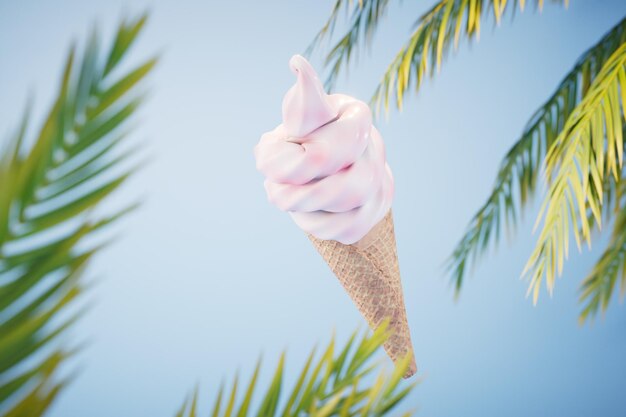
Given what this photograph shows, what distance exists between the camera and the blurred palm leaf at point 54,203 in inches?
11.3

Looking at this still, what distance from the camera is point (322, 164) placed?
1132mm

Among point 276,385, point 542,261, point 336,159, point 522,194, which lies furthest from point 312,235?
point 522,194

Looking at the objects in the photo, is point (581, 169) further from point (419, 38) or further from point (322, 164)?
point (419, 38)

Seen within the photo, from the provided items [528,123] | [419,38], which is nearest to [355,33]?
[419,38]

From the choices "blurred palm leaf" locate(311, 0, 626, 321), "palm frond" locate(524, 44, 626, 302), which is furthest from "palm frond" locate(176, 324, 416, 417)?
"blurred palm leaf" locate(311, 0, 626, 321)

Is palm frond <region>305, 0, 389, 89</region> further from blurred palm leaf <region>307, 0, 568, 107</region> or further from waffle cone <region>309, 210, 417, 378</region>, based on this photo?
waffle cone <region>309, 210, 417, 378</region>

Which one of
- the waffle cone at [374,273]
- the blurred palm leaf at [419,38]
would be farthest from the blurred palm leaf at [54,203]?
the blurred palm leaf at [419,38]

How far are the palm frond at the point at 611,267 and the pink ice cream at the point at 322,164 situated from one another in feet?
2.97

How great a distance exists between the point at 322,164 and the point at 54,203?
2.81 feet

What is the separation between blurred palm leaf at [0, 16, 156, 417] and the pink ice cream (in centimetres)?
82

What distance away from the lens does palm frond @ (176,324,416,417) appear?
435 mm

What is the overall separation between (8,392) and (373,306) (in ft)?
3.54

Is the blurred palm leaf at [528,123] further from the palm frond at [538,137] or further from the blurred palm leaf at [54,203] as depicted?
the blurred palm leaf at [54,203]

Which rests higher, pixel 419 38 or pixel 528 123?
pixel 419 38
